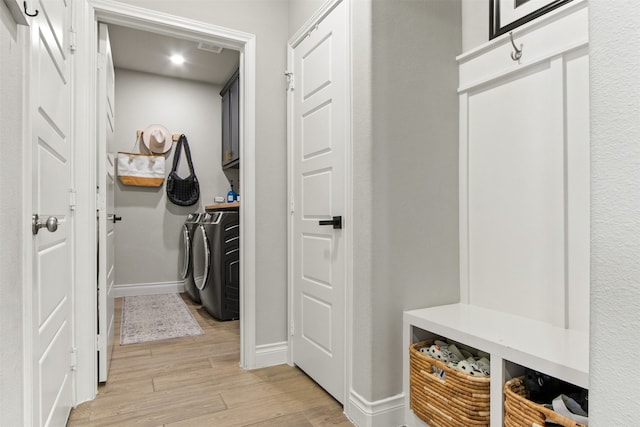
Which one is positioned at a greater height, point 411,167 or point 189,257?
point 411,167

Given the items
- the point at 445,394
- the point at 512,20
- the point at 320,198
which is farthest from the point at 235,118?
the point at 445,394

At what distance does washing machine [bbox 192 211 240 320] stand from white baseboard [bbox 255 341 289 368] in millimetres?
1073

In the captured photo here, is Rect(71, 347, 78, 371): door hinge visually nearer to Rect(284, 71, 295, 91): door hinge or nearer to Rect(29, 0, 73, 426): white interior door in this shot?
Rect(29, 0, 73, 426): white interior door

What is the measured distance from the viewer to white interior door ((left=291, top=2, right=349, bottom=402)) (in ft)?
6.06

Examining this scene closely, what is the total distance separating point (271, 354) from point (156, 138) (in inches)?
122

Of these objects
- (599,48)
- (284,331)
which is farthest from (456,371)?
(284,331)

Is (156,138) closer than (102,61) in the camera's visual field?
No

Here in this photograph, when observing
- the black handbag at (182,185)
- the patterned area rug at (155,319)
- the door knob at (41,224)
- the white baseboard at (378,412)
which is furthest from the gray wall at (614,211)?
the black handbag at (182,185)

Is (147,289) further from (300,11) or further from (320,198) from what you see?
(300,11)

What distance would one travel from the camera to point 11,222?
0.93 metres

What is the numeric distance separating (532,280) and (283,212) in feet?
4.71

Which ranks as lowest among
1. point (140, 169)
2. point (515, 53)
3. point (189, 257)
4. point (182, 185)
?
point (189, 257)

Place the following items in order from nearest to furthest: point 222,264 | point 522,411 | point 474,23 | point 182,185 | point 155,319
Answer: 1. point 522,411
2. point 474,23
3. point 222,264
4. point 155,319
5. point 182,185

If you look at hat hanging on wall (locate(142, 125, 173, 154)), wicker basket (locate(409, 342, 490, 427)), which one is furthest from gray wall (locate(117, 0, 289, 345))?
hat hanging on wall (locate(142, 125, 173, 154))
